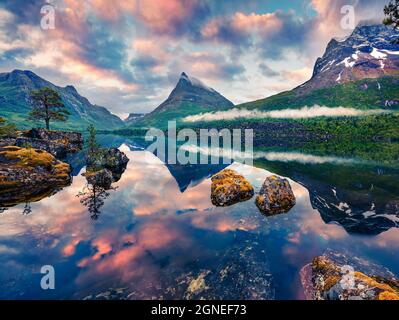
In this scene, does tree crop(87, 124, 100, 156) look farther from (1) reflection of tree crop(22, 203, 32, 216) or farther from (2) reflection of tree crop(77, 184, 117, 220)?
(1) reflection of tree crop(22, 203, 32, 216)

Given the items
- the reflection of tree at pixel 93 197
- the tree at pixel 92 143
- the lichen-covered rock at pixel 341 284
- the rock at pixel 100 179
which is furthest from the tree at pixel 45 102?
the lichen-covered rock at pixel 341 284

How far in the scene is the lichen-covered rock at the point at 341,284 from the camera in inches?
440

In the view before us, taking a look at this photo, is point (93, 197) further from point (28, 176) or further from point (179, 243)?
point (179, 243)

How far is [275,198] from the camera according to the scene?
2708 cm

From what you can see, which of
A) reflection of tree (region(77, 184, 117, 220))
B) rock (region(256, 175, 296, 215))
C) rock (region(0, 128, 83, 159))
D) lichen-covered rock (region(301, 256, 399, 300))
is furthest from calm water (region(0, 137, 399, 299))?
rock (region(0, 128, 83, 159))

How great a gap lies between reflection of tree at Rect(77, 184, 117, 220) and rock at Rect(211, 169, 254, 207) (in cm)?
1402

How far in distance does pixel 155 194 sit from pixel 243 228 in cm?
1653

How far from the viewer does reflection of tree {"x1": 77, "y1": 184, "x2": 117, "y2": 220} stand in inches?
1031

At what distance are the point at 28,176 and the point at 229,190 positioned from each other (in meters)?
31.3

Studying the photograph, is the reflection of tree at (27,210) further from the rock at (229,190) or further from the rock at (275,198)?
the rock at (275,198)

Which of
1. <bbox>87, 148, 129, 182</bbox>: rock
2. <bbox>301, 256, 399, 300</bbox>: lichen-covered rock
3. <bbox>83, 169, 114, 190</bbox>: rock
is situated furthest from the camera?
<bbox>87, 148, 129, 182</bbox>: rock
